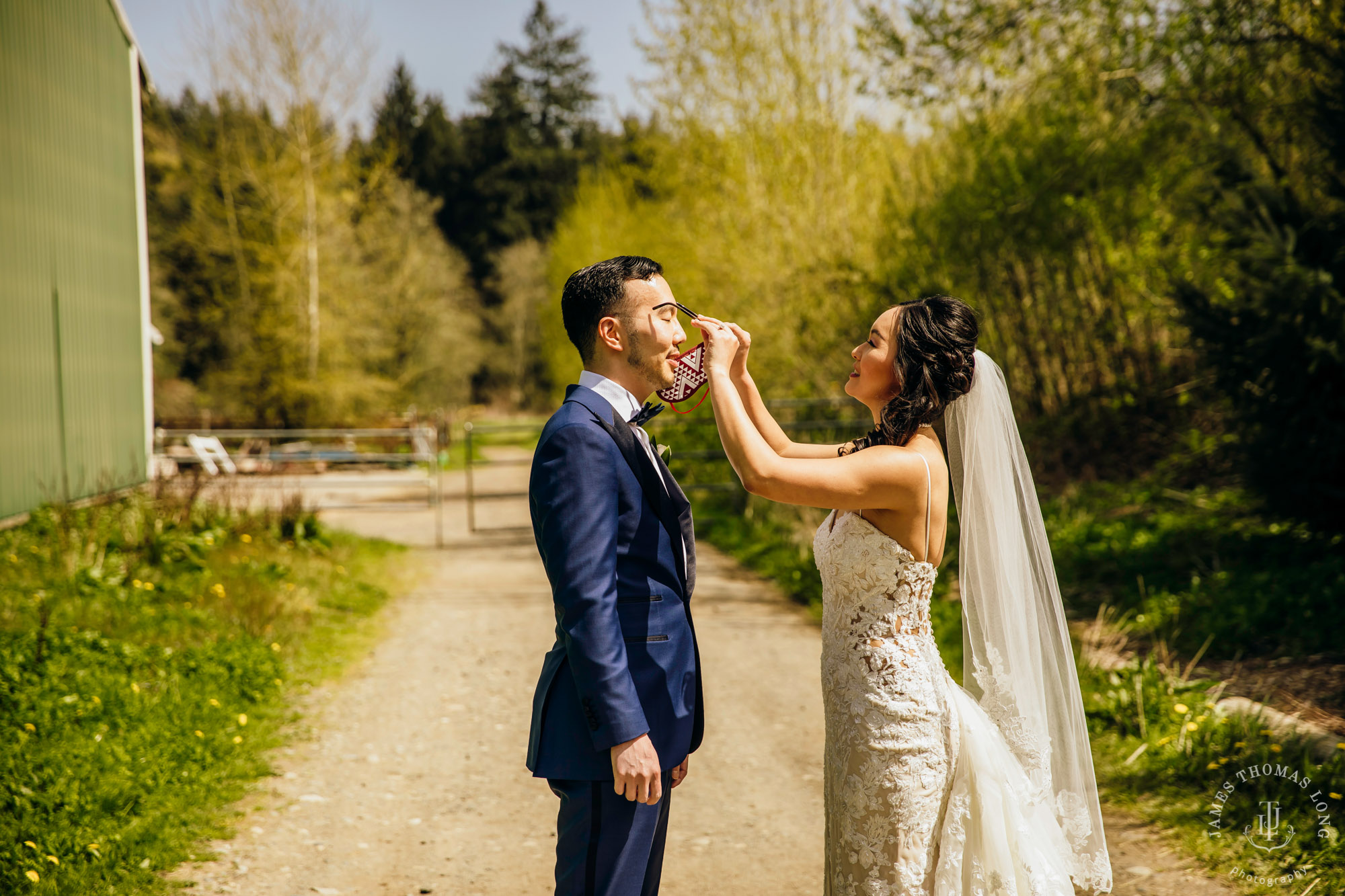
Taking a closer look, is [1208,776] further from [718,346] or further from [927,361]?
[718,346]

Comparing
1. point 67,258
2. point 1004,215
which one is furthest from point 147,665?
A: point 1004,215

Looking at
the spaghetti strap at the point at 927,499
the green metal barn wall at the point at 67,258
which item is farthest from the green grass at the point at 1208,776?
the green metal barn wall at the point at 67,258

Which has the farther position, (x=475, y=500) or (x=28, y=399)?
(x=475, y=500)

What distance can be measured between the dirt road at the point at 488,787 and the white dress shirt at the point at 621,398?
2158 millimetres

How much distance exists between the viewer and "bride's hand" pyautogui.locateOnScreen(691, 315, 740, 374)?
227 centimetres

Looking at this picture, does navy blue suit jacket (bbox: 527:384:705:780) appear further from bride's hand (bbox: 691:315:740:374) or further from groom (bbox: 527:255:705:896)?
bride's hand (bbox: 691:315:740:374)

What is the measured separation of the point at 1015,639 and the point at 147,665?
16.5 feet

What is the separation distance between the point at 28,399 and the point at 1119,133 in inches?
468

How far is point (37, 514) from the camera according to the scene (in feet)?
30.2

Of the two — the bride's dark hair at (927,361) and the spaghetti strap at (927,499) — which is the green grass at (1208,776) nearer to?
the spaghetti strap at (927,499)

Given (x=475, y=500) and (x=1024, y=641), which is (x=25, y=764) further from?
(x=475, y=500)

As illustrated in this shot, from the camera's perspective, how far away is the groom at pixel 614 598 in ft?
6.60

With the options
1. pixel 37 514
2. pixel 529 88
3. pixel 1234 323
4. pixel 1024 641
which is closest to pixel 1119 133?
pixel 1234 323

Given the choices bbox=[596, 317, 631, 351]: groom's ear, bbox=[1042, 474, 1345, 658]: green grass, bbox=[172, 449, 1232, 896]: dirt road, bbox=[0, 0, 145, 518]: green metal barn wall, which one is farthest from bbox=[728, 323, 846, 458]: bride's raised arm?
bbox=[0, 0, 145, 518]: green metal barn wall
